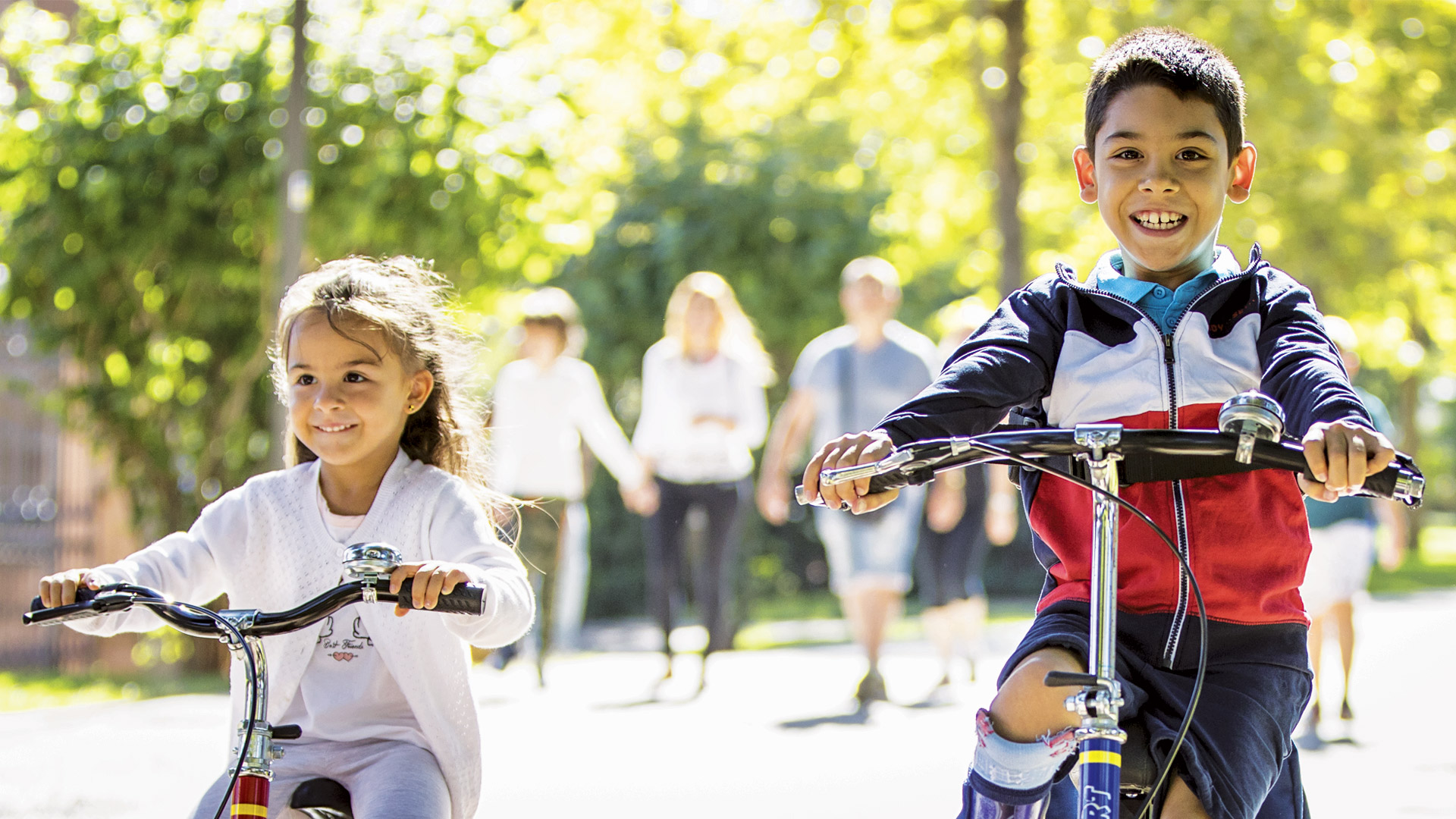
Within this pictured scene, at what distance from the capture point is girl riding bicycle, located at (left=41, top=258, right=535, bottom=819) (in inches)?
129

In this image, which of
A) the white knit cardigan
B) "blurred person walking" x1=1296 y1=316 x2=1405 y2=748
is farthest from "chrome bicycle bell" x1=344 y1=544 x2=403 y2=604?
"blurred person walking" x1=1296 y1=316 x2=1405 y2=748

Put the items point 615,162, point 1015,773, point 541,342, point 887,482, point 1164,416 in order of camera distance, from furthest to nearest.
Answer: point 615,162, point 541,342, point 1164,416, point 1015,773, point 887,482

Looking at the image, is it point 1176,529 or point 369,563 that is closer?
point 369,563

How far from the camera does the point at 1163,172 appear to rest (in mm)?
3145

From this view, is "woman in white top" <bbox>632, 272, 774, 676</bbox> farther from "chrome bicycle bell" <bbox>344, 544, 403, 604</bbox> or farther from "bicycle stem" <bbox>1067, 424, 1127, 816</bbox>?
"bicycle stem" <bbox>1067, 424, 1127, 816</bbox>

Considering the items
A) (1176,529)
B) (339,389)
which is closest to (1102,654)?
(1176,529)

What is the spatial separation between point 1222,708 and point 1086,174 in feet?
3.72

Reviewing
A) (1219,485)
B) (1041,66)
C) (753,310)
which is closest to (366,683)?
(1219,485)

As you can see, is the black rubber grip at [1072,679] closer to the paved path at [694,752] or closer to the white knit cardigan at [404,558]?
the white knit cardigan at [404,558]

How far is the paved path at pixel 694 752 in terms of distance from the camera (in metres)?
6.13

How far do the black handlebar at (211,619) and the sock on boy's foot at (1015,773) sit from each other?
0.90 meters

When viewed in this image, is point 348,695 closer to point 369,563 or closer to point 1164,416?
point 369,563

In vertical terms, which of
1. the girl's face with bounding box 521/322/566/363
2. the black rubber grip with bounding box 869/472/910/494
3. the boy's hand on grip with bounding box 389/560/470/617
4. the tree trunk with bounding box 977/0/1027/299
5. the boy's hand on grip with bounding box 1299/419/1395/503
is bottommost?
the boy's hand on grip with bounding box 389/560/470/617

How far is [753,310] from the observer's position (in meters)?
20.3
